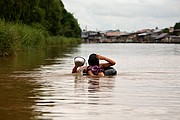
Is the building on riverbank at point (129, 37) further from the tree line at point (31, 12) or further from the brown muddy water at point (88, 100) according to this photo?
the brown muddy water at point (88, 100)

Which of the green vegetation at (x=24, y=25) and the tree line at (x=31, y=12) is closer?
the green vegetation at (x=24, y=25)

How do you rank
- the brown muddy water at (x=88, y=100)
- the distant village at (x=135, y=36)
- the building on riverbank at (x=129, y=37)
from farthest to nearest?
the building on riverbank at (x=129, y=37) → the distant village at (x=135, y=36) → the brown muddy water at (x=88, y=100)

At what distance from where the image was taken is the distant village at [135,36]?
14825 cm

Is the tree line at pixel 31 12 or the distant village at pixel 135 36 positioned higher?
the tree line at pixel 31 12

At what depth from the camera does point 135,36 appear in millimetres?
178000

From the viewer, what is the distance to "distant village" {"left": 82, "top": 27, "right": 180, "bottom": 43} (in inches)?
5837

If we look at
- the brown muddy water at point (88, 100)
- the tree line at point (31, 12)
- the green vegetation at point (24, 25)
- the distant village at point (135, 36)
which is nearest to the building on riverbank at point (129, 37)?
the distant village at point (135, 36)

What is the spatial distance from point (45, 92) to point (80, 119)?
10.9 ft

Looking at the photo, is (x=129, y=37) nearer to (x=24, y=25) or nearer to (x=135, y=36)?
(x=135, y=36)

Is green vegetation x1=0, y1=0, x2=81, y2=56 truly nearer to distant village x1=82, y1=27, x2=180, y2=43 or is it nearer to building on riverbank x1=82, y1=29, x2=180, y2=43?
distant village x1=82, y1=27, x2=180, y2=43

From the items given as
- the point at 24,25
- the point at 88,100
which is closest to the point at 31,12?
the point at 24,25

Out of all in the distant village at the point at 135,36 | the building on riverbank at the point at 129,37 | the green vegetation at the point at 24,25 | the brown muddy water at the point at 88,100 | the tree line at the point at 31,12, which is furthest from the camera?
the building on riverbank at the point at 129,37

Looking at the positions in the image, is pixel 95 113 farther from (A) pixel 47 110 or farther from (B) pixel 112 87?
(B) pixel 112 87

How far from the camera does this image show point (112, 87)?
36.8ft
